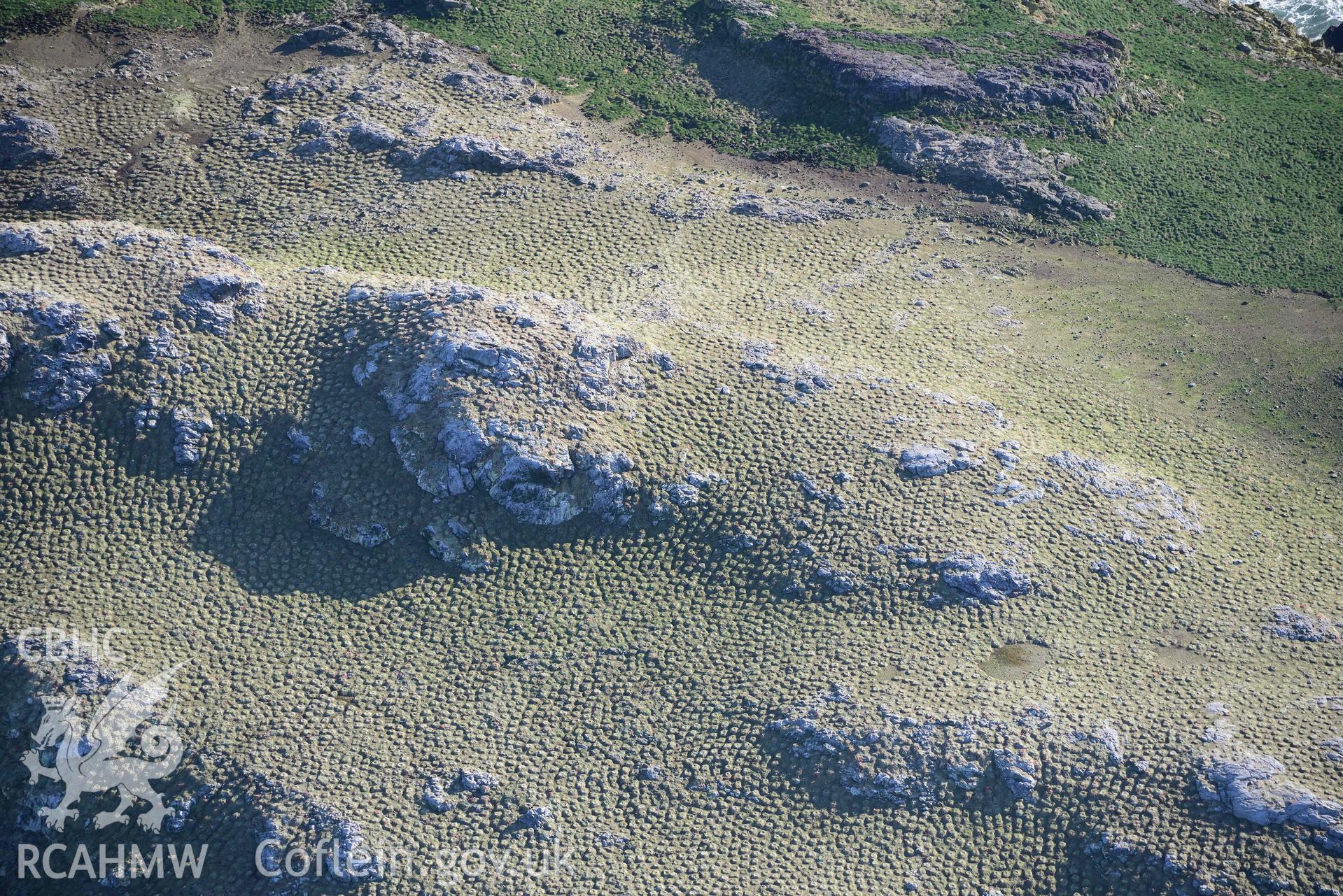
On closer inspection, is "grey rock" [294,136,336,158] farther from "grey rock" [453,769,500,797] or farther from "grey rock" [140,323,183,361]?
"grey rock" [453,769,500,797]

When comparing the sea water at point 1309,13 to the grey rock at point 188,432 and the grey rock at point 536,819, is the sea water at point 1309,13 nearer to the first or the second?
the grey rock at point 536,819

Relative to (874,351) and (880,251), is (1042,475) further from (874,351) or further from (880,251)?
(880,251)

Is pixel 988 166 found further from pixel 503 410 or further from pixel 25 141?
pixel 25 141

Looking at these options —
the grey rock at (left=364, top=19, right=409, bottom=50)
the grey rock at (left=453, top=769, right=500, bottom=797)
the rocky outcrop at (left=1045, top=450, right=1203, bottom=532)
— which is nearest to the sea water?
the rocky outcrop at (left=1045, top=450, right=1203, bottom=532)

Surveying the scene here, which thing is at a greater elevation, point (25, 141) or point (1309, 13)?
point (1309, 13)

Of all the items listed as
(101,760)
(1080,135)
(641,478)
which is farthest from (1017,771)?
(1080,135)

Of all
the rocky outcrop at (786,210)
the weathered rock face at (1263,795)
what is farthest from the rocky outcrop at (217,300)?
the weathered rock face at (1263,795)
